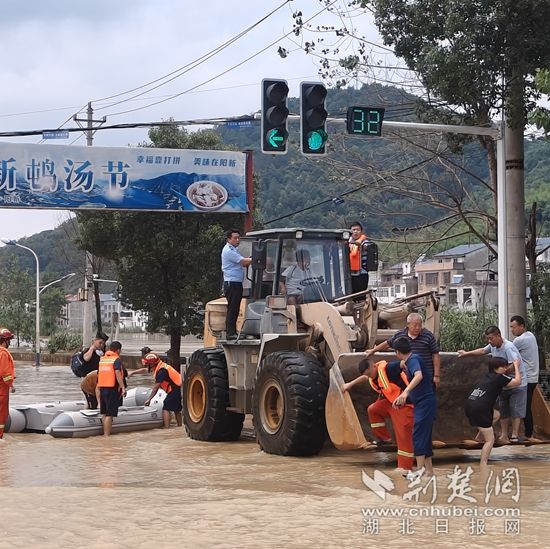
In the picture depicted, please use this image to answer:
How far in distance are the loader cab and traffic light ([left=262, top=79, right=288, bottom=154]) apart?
6.40 ft

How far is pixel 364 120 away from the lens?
18250mm

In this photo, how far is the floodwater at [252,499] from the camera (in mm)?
8703

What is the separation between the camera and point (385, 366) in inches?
481

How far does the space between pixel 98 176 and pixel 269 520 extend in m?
22.4

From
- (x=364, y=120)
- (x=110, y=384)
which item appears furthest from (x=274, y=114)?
(x=110, y=384)

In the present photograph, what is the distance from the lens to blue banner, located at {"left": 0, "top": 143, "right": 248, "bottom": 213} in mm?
30297

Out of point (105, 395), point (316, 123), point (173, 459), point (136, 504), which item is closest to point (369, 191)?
point (316, 123)

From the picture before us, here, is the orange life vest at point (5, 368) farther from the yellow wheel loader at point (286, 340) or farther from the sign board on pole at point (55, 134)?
the sign board on pole at point (55, 134)

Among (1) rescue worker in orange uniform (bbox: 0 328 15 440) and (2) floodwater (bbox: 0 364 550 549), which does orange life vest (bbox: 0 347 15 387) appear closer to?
(1) rescue worker in orange uniform (bbox: 0 328 15 440)

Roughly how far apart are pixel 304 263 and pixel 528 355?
353 centimetres

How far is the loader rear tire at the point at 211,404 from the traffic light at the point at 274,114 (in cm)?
343

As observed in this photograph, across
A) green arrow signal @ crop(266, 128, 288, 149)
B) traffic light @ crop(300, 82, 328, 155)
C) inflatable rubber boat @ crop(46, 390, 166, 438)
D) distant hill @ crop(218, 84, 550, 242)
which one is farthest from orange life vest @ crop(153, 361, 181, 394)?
distant hill @ crop(218, 84, 550, 242)

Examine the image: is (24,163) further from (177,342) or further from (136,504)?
(136,504)

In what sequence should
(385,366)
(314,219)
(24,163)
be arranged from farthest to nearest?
(314,219) < (24,163) < (385,366)
